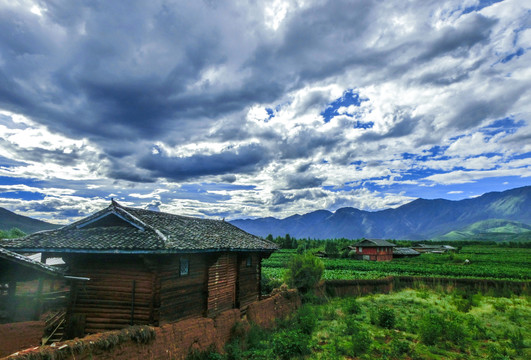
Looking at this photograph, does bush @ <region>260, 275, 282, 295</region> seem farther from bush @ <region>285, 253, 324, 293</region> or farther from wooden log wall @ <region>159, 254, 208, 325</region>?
wooden log wall @ <region>159, 254, 208, 325</region>

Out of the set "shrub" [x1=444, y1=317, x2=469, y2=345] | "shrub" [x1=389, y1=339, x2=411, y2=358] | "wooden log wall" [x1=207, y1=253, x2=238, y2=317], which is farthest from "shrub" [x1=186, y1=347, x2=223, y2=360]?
"shrub" [x1=444, y1=317, x2=469, y2=345]

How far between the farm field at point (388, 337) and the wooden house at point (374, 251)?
5920cm

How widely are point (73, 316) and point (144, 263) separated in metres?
3.85

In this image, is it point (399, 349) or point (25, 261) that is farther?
point (399, 349)

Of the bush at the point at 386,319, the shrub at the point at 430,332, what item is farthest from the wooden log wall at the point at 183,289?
the shrub at the point at 430,332

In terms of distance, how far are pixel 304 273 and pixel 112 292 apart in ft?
56.9

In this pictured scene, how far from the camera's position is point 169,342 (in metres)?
10.1

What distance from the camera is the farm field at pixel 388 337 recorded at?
11656 millimetres

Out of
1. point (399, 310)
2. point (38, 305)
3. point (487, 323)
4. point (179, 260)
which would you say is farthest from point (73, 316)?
point (487, 323)

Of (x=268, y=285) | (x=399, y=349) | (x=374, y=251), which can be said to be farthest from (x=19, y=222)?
(x=399, y=349)

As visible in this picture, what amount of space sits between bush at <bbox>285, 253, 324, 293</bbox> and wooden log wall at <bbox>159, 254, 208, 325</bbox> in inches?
508

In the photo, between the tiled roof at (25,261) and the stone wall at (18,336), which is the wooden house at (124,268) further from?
the stone wall at (18,336)

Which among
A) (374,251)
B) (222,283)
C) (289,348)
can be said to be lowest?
(374,251)

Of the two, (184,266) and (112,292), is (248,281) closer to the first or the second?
(184,266)
